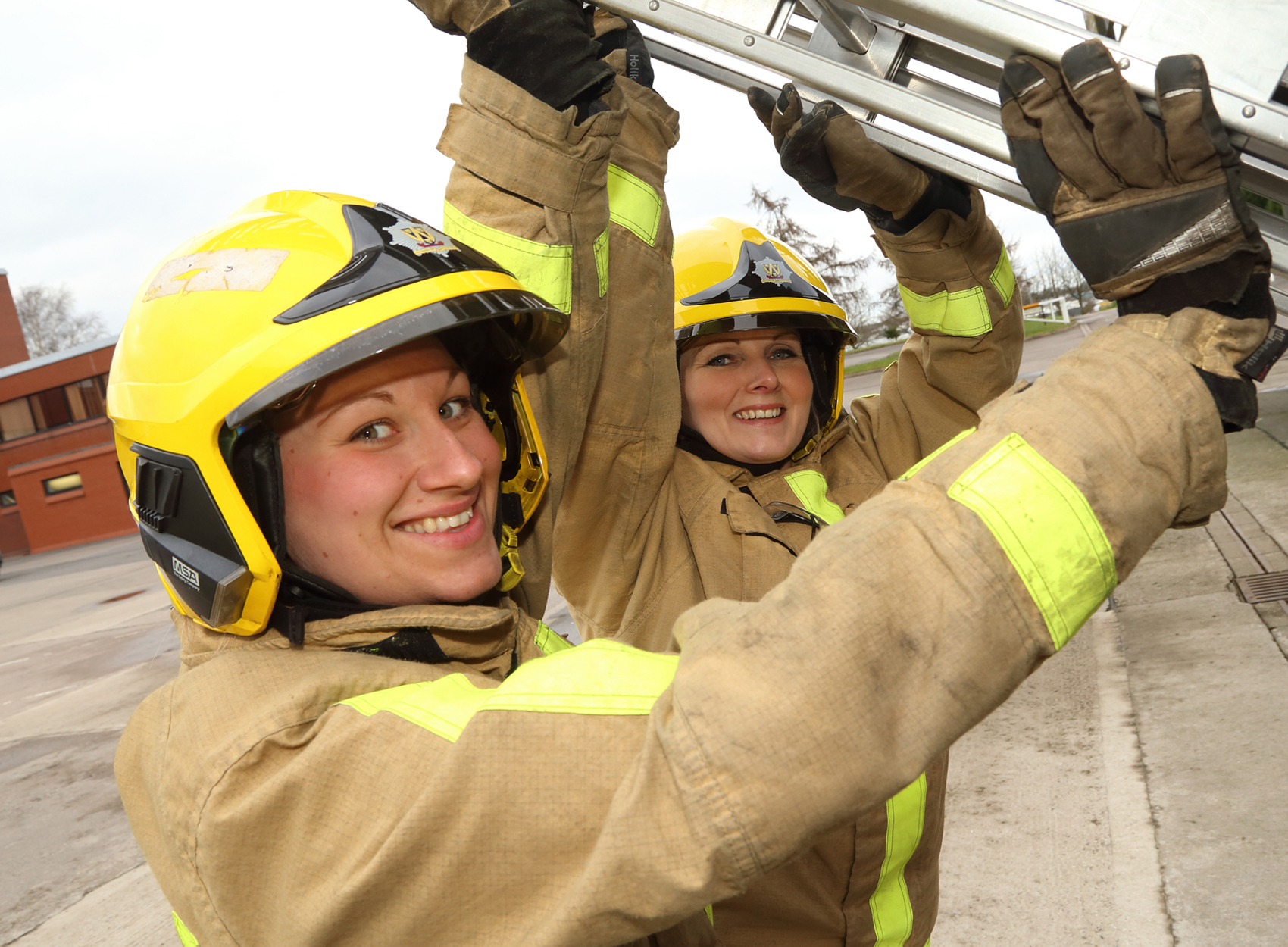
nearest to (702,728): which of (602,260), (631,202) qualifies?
(602,260)

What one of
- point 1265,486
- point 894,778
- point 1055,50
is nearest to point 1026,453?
point 894,778

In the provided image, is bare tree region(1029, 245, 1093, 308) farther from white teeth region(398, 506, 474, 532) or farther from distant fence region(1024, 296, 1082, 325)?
white teeth region(398, 506, 474, 532)

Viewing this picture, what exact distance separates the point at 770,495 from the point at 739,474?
0.37 ft

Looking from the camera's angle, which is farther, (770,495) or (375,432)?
(770,495)

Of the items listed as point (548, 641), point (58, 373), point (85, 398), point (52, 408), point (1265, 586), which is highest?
point (548, 641)

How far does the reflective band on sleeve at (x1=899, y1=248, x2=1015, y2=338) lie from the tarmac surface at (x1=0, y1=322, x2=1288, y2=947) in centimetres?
171

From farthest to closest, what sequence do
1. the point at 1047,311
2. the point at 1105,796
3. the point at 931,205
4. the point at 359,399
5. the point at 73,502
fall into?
the point at 1047,311, the point at 73,502, the point at 1105,796, the point at 931,205, the point at 359,399

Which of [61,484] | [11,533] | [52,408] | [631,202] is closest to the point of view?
[631,202]

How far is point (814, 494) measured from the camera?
2270 mm

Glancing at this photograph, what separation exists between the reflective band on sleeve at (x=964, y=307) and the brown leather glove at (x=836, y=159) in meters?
0.43

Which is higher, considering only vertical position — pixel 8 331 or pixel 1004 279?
pixel 1004 279

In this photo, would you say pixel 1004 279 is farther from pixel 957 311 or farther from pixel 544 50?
pixel 544 50

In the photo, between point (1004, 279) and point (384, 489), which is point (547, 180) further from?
point (1004, 279)

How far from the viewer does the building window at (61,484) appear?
27.3 meters
